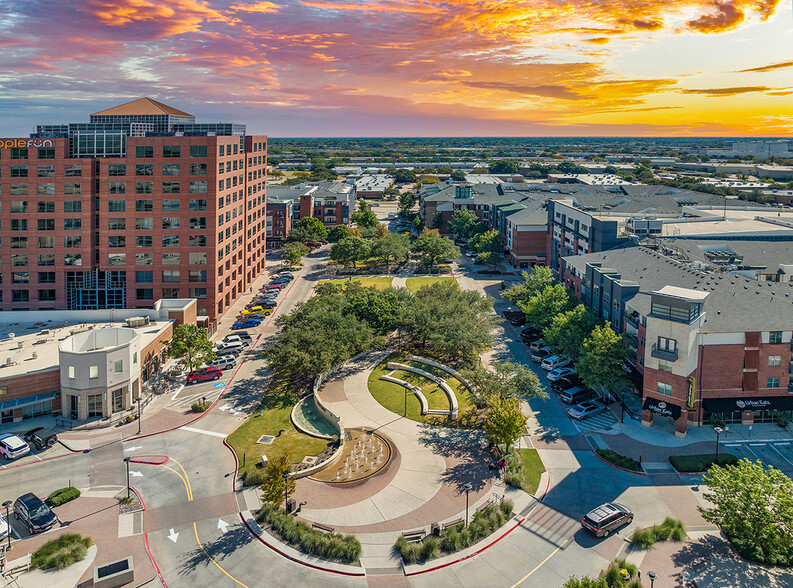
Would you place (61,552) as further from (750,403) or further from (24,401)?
(750,403)

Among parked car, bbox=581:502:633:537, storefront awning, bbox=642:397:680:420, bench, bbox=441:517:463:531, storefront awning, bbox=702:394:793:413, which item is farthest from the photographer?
storefront awning, bbox=702:394:793:413

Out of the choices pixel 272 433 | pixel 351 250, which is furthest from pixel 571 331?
pixel 351 250

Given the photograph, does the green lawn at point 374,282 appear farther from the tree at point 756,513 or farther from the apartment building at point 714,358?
the tree at point 756,513

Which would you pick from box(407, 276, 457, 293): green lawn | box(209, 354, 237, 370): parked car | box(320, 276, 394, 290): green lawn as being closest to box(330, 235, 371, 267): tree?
box(320, 276, 394, 290): green lawn

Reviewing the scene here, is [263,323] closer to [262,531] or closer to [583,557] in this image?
[262,531]

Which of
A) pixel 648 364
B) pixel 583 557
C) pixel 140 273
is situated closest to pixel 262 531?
pixel 583 557

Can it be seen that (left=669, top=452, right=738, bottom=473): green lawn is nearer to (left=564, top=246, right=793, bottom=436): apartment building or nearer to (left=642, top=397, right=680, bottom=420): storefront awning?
(left=564, top=246, right=793, bottom=436): apartment building

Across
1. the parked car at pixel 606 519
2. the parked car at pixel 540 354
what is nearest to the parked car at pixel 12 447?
the parked car at pixel 606 519
